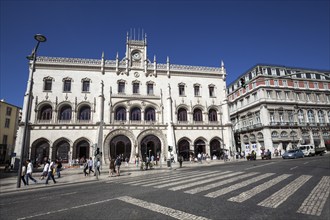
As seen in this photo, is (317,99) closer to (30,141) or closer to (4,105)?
(30,141)

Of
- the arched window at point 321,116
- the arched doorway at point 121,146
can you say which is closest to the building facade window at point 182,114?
the arched doorway at point 121,146

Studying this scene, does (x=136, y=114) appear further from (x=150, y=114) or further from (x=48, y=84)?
(x=48, y=84)

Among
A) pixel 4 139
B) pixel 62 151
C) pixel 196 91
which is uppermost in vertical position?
pixel 196 91

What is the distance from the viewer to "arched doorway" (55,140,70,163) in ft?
85.2

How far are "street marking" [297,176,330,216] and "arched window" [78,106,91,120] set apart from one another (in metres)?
27.2

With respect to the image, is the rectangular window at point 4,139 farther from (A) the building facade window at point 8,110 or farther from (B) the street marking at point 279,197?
(B) the street marking at point 279,197

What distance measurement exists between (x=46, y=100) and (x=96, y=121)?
7.89m

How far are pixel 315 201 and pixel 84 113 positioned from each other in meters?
28.3

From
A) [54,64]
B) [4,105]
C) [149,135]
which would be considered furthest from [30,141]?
[4,105]

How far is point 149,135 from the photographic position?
94.4 feet

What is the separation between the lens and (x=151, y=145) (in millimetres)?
29234

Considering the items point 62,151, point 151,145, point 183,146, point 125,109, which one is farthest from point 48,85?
point 183,146

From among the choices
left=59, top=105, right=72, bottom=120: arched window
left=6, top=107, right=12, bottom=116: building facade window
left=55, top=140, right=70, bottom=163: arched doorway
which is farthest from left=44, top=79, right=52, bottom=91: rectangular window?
left=6, top=107, right=12, bottom=116: building facade window

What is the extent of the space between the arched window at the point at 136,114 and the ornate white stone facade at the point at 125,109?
0.12 m
